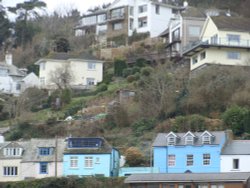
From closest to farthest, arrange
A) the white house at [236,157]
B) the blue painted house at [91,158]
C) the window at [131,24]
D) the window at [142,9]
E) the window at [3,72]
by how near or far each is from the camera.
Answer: the white house at [236,157], the blue painted house at [91,158], the window at [3,72], the window at [142,9], the window at [131,24]

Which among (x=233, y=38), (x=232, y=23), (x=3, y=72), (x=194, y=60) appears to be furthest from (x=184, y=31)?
(x=3, y=72)

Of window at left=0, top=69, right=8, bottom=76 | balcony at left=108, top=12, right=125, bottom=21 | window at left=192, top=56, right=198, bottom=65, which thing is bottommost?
window at left=0, top=69, right=8, bottom=76

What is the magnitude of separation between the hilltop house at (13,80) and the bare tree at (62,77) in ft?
10.1

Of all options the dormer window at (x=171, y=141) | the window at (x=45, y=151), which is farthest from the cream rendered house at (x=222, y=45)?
the window at (x=45, y=151)

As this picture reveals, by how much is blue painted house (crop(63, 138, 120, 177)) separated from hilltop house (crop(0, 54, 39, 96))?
3279 cm

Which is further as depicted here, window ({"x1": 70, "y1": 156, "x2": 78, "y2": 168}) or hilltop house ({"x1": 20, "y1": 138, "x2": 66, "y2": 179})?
hilltop house ({"x1": 20, "y1": 138, "x2": 66, "y2": 179})

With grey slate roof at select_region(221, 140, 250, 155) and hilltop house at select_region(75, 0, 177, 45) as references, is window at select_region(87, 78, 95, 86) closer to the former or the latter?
hilltop house at select_region(75, 0, 177, 45)

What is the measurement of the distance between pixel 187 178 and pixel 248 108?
14.0 m

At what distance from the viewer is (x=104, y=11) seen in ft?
420

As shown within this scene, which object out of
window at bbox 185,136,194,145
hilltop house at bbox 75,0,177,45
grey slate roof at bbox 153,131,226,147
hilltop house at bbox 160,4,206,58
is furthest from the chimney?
window at bbox 185,136,194,145

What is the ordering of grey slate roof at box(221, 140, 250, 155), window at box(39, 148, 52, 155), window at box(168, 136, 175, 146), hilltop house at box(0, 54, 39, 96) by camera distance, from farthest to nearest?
1. hilltop house at box(0, 54, 39, 96)
2. window at box(39, 148, 52, 155)
3. window at box(168, 136, 175, 146)
4. grey slate roof at box(221, 140, 250, 155)

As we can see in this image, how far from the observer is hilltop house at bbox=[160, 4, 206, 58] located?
349 ft

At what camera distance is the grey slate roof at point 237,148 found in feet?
230

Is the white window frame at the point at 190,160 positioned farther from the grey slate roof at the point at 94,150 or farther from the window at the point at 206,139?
the grey slate roof at the point at 94,150
